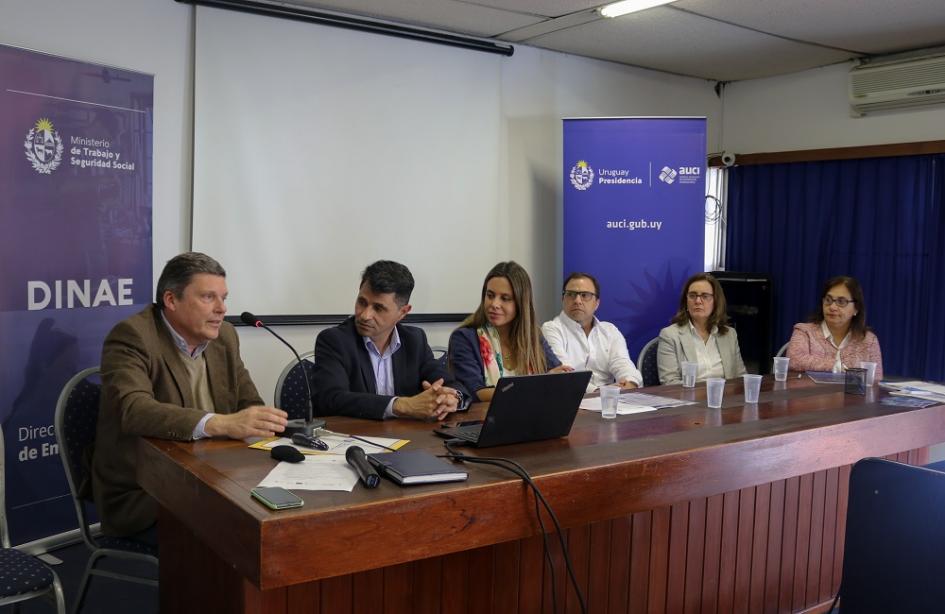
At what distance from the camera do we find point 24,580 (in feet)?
6.81

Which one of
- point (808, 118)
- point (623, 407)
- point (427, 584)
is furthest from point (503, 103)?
point (427, 584)

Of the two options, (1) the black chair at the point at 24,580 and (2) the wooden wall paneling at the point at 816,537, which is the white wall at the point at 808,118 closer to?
(2) the wooden wall paneling at the point at 816,537

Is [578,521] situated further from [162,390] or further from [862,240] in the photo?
[862,240]

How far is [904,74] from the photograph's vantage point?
5125mm

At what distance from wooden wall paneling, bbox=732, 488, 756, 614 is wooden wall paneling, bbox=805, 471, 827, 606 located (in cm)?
35

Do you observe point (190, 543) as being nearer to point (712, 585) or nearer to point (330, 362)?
point (330, 362)

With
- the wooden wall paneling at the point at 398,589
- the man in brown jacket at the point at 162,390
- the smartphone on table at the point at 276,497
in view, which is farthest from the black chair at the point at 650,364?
the smartphone on table at the point at 276,497

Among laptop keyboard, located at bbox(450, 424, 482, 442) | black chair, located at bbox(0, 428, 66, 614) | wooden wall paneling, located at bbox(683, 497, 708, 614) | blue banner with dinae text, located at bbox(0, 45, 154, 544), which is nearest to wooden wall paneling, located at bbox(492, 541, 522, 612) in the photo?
laptop keyboard, located at bbox(450, 424, 482, 442)

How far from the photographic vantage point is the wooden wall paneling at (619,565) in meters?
A: 2.40

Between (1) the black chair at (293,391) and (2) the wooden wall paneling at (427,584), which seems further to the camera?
(1) the black chair at (293,391)

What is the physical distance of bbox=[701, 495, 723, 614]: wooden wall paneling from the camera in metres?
2.63

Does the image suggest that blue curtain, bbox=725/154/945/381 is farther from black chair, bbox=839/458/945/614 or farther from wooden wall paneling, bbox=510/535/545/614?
wooden wall paneling, bbox=510/535/545/614

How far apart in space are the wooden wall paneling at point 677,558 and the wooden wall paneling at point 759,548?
0.34 m

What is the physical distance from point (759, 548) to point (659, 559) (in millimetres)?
493
